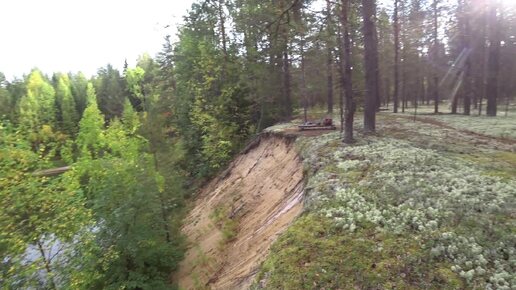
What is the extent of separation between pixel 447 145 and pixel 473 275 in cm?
912

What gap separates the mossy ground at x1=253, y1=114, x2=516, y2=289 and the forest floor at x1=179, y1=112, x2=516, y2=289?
0.07 feet

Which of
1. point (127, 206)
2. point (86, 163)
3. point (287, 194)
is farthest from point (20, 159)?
point (287, 194)

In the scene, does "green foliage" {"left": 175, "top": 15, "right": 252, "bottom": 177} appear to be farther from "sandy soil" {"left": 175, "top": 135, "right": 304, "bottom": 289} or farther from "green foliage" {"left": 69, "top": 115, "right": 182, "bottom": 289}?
"green foliage" {"left": 69, "top": 115, "right": 182, "bottom": 289}

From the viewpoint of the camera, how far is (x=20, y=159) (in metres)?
12.7

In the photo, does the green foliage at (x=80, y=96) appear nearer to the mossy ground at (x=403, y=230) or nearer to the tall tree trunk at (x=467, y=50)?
the tall tree trunk at (x=467, y=50)

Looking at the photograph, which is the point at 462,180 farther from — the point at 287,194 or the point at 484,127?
the point at 484,127

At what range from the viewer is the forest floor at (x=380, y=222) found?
18.5ft

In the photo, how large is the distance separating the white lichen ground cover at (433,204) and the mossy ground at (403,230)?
2 cm

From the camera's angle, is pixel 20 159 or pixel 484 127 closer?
pixel 20 159

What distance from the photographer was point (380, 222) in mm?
7043

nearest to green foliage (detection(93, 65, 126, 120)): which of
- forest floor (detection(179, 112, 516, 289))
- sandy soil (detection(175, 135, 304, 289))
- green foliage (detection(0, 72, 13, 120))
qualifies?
green foliage (detection(0, 72, 13, 120))

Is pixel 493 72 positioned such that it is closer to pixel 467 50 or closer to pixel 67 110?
pixel 467 50

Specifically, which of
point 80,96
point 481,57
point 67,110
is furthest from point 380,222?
point 80,96

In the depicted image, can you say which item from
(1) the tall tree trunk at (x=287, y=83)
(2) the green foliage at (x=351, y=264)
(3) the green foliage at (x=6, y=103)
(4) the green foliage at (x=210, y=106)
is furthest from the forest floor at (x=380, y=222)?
(3) the green foliage at (x=6, y=103)
